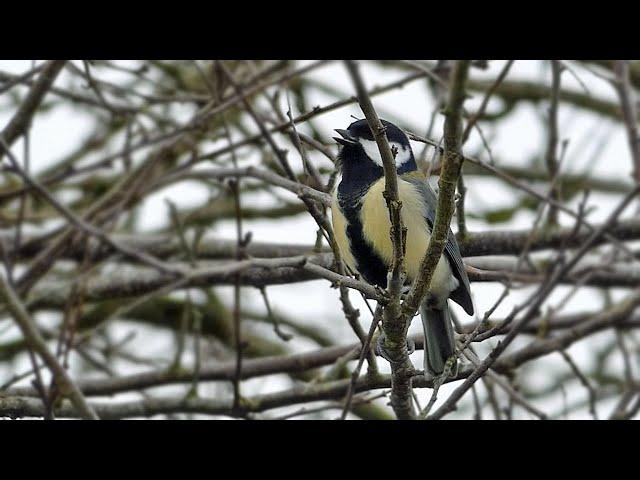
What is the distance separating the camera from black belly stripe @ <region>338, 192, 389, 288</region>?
3078mm

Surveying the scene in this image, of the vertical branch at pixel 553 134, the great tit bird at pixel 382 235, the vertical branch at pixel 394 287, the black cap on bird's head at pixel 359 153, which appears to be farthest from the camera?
the vertical branch at pixel 553 134

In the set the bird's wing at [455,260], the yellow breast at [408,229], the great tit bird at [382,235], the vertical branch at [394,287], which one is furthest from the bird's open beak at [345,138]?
the vertical branch at [394,287]

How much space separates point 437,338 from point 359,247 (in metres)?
0.40

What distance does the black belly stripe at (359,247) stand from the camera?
10.1ft

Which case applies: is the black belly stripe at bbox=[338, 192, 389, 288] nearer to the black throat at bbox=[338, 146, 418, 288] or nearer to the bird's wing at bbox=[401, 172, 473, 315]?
the black throat at bbox=[338, 146, 418, 288]

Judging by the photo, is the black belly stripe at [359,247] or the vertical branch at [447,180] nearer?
the vertical branch at [447,180]

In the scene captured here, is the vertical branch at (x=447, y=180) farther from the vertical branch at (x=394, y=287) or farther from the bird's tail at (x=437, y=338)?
the bird's tail at (x=437, y=338)

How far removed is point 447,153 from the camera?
1787 mm

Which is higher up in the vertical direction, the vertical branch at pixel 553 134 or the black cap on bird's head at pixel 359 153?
the vertical branch at pixel 553 134

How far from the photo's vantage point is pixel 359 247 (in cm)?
309

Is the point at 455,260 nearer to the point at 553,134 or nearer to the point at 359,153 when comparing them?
the point at 359,153
